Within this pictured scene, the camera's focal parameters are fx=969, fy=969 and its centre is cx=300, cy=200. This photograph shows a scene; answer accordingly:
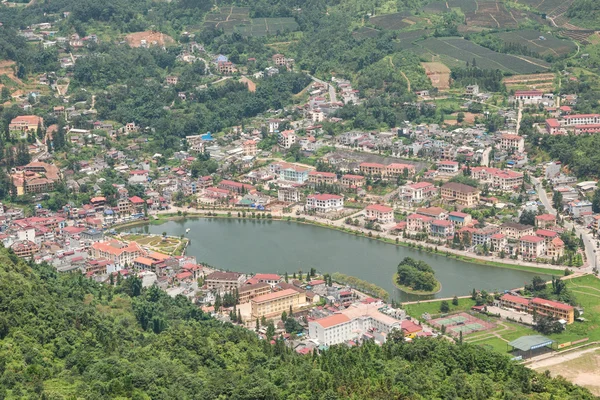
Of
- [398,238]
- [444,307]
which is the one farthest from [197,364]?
[398,238]

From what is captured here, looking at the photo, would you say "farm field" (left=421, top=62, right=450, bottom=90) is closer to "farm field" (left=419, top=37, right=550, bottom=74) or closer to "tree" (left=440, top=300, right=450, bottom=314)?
"farm field" (left=419, top=37, right=550, bottom=74)

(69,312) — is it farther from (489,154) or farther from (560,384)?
(489,154)

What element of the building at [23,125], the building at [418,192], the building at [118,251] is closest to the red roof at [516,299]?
the building at [418,192]

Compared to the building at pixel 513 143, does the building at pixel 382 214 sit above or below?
below

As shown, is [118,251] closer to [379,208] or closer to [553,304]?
[379,208]

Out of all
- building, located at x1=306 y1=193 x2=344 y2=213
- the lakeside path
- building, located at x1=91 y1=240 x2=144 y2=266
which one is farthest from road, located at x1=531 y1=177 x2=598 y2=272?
building, located at x1=91 y1=240 x2=144 y2=266

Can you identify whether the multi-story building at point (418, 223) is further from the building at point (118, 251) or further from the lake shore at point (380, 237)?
the building at point (118, 251)

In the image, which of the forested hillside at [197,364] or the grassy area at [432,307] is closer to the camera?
the forested hillside at [197,364]
